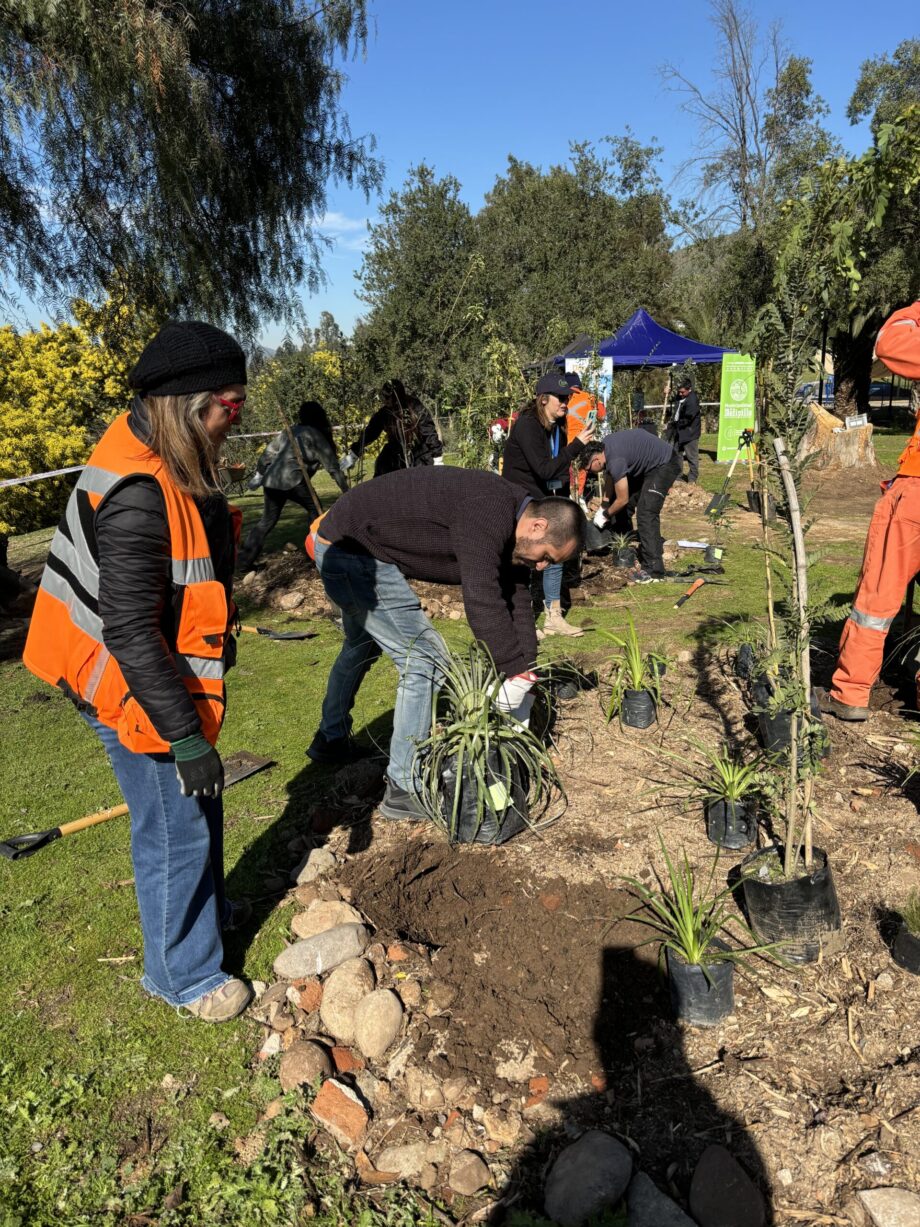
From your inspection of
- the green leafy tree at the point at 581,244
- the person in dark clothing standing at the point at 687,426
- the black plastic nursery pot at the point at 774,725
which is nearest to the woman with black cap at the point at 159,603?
the black plastic nursery pot at the point at 774,725

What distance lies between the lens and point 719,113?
2328 centimetres

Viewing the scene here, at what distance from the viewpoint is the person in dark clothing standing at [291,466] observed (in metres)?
7.71

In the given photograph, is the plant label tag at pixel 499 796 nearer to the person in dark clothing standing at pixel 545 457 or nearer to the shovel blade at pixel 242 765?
Result: the shovel blade at pixel 242 765

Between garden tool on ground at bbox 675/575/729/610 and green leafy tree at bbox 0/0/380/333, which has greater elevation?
green leafy tree at bbox 0/0/380/333

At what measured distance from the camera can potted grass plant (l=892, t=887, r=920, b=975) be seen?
247 cm

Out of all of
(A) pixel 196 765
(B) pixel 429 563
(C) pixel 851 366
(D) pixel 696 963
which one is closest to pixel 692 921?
(D) pixel 696 963

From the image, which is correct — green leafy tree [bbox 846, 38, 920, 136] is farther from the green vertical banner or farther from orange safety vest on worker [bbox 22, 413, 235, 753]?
orange safety vest on worker [bbox 22, 413, 235, 753]

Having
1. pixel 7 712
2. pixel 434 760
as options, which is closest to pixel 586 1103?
pixel 434 760

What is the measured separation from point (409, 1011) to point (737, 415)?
16.1 m

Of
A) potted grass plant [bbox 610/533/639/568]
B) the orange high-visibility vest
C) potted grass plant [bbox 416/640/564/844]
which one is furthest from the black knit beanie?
potted grass plant [bbox 610/533/639/568]

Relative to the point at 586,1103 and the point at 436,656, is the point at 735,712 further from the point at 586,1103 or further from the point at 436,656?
the point at 586,1103

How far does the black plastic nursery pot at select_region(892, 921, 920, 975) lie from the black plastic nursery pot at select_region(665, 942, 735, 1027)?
0.58 metres

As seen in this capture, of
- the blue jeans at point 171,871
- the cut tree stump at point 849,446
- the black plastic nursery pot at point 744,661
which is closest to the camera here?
the blue jeans at point 171,871

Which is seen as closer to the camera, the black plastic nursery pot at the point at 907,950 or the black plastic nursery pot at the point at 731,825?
the black plastic nursery pot at the point at 907,950
